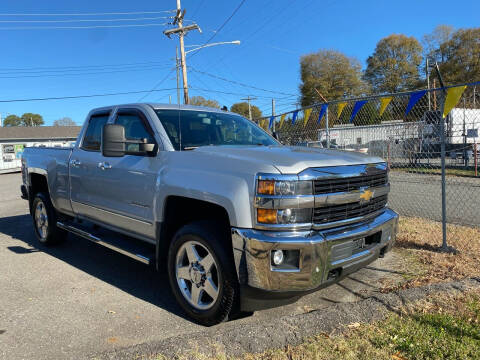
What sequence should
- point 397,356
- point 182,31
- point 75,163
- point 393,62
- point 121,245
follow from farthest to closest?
point 393,62 < point 182,31 < point 75,163 < point 121,245 < point 397,356

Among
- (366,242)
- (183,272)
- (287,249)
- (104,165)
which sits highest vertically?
(104,165)

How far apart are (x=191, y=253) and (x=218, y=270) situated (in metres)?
0.38

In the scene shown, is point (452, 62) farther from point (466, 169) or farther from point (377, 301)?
point (377, 301)

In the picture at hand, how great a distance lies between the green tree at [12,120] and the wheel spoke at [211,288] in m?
105

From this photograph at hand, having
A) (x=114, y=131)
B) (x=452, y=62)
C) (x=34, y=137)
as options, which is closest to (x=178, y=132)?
(x=114, y=131)

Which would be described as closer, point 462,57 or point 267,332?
point 267,332

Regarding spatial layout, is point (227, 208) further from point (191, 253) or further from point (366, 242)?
point (366, 242)

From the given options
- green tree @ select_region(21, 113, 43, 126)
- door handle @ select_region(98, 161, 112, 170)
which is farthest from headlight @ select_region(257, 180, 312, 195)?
green tree @ select_region(21, 113, 43, 126)

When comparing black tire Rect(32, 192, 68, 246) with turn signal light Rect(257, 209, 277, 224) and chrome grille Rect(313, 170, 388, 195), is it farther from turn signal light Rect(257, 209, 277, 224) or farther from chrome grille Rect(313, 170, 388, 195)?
chrome grille Rect(313, 170, 388, 195)

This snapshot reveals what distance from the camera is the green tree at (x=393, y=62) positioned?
2022 inches

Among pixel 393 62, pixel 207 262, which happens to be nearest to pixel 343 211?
pixel 207 262

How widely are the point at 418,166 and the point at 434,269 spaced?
8.14 m

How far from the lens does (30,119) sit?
92.6 meters

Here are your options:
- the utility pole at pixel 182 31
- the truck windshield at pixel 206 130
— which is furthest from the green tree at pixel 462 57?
the truck windshield at pixel 206 130
